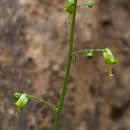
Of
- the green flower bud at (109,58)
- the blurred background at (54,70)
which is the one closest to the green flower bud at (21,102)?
the green flower bud at (109,58)

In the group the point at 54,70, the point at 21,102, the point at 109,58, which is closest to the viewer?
the point at 109,58

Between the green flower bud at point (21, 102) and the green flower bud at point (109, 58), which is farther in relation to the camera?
the green flower bud at point (21, 102)

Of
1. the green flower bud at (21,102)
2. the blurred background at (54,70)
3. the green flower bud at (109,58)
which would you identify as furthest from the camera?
the blurred background at (54,70)

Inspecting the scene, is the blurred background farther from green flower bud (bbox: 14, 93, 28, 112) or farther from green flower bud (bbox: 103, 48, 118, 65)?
green flower bud (bbox: 103, 48, 118, 65)

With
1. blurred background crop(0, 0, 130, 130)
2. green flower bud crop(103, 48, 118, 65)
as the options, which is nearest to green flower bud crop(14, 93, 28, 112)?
green flower bud crop(103, 48, 118, 65)

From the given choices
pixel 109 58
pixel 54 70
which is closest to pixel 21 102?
pixel 109 58

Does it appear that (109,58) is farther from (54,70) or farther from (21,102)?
(54,70)

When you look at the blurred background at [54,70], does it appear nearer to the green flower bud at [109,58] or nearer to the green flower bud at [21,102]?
the green flower bud at [21,102]

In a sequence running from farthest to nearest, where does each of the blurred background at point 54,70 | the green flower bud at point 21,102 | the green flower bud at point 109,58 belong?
the blurred background at point 54,70 < the green flower bud at point 21,102 < the green flower bud at point 109,58

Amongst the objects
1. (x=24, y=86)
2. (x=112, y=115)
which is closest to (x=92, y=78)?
(x=112, y=115)
